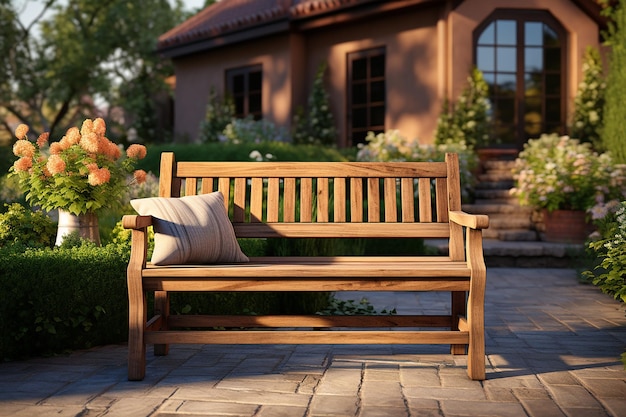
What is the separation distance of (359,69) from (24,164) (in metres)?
9.29

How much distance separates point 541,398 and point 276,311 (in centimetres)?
242

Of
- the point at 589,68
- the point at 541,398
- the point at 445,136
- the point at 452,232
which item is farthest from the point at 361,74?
the point at 541,398

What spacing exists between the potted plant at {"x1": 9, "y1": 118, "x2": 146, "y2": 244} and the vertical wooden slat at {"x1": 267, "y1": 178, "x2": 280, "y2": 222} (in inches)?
38.7

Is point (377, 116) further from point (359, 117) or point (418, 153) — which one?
point (418, 153)

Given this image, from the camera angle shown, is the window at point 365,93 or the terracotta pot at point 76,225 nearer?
the terracotta pot at point 76,225

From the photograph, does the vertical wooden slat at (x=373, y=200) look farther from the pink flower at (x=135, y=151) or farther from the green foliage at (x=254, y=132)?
the green foliage at (x=254, y=132)

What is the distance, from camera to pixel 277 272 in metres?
3.58

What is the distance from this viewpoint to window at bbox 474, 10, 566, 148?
39.4 feet

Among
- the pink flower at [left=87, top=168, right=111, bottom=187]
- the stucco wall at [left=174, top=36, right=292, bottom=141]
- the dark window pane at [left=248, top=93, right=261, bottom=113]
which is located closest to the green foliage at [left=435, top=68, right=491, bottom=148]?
the stucco wall at [left=174, top=36, right=292, bottom=141]

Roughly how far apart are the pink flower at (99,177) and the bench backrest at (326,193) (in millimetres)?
459

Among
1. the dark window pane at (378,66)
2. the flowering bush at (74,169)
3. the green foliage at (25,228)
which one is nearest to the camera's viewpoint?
the flowering bush at (74,169)

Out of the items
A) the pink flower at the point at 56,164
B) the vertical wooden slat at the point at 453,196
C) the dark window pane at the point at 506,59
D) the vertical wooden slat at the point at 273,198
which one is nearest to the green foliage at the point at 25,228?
the pink flower at the point at 56,164

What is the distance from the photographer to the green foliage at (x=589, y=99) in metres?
11.7

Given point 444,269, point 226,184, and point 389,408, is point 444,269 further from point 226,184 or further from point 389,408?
point 226,184
